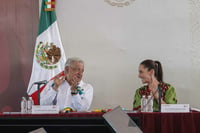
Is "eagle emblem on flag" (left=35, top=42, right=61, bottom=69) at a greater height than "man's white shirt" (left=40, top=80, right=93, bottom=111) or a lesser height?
greater

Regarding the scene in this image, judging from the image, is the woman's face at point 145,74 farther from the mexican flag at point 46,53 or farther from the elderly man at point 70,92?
the mexican flag at point 46,53

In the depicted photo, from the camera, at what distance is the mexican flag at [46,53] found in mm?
3865

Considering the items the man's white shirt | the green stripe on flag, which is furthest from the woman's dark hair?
the green stripe on flag

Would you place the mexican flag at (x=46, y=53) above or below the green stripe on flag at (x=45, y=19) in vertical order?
below

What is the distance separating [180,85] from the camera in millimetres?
4102

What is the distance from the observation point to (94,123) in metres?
2.04

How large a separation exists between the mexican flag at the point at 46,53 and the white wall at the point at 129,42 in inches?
10.9

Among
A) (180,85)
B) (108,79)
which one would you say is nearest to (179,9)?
(180,85)

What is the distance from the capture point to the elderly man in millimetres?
3160

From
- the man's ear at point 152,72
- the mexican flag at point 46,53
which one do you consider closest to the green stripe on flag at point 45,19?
the mexican flag at point 46,53

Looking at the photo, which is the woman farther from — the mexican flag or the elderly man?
the mexican flag

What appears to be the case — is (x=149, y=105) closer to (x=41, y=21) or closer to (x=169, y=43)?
(x=169, y=43)

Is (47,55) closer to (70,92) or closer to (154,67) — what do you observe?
(70,92)

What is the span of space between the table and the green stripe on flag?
6.13ft
